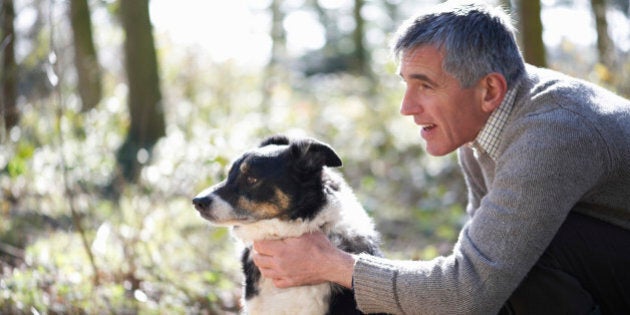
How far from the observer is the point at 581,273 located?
9.56 ft

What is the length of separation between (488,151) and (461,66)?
47 cm

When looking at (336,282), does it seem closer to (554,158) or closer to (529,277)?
(529,277)

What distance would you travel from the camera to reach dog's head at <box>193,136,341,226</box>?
11.1 ft

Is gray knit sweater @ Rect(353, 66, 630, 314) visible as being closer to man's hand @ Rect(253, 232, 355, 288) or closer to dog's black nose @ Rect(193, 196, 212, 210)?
man's hand @ Rect(253, 232, 355, 288)

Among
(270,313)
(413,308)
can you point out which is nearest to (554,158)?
(413,308)

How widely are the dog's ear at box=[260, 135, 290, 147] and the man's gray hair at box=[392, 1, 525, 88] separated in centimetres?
97

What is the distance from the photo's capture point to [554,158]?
2.74 metres

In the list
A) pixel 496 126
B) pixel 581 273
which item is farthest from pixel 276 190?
pixel 581 273

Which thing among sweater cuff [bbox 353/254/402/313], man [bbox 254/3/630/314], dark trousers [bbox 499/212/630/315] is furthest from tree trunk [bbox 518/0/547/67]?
sweater cuff [bbox 353/254/402/313]

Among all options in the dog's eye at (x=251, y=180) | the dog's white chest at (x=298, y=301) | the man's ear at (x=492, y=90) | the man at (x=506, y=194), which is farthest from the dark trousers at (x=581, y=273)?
the dog's eye at (x=251, y=180)

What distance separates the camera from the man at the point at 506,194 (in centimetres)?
276

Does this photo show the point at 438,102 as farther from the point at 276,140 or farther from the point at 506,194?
the point at 276,140

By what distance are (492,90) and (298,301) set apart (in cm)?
134

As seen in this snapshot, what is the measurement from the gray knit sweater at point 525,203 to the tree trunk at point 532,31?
13.5 ft
